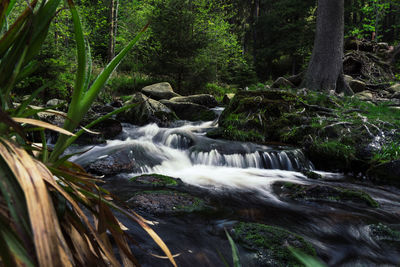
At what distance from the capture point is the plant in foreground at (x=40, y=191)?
612 mm

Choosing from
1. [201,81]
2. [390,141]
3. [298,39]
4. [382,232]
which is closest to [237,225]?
[382,232]

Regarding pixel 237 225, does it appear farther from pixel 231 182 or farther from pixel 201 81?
pixel 201 81

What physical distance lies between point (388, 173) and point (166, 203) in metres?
4.58

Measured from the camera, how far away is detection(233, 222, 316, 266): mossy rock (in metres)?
2.42

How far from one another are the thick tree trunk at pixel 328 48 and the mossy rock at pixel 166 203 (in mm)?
8523

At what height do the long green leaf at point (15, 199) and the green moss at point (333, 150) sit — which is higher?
the long green leaf at point (15, 199)

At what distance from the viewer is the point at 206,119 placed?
11148mm

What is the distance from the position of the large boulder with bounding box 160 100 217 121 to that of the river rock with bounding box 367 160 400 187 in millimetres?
6650

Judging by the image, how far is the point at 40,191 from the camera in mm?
Answer: 648

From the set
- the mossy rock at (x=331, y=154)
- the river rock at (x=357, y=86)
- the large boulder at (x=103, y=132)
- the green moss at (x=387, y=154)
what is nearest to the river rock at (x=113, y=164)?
the large boulder at (x=103, y=132)

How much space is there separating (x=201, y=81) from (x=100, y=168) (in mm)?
11882

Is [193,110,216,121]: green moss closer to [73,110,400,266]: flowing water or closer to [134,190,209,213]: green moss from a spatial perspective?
[73,110,400,266]: flowing water

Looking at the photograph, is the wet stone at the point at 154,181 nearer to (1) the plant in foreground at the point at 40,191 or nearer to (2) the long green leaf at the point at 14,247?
(1) the plant in foreground at the point at 40,191

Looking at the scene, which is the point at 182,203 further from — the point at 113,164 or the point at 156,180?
the point at 113,164
